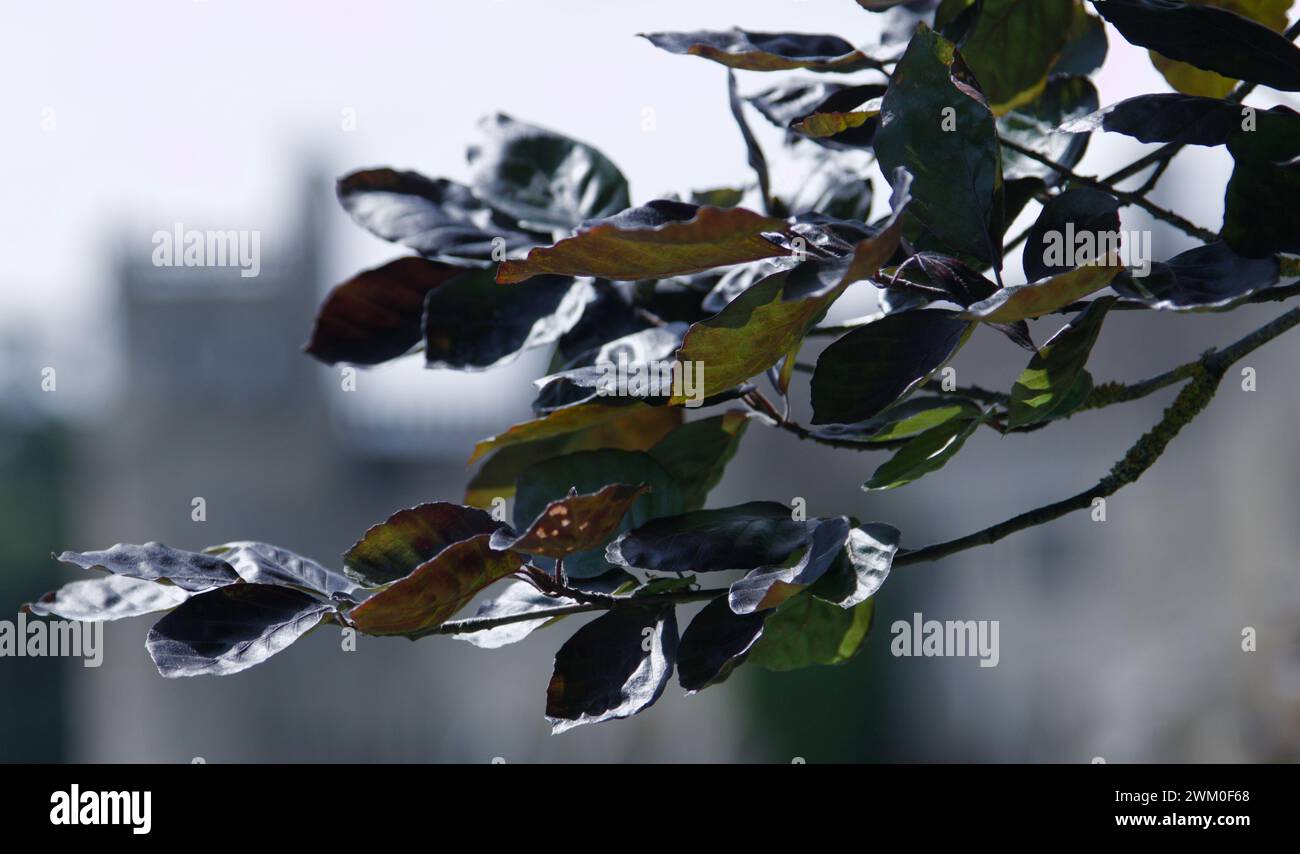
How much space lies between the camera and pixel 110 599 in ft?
1.55

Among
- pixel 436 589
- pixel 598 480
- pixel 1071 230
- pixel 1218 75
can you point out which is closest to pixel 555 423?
pixel 598 480

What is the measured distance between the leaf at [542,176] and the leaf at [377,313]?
6 centimetres

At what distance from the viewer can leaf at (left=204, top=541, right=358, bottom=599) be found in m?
0.48

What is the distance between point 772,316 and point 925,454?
13cm

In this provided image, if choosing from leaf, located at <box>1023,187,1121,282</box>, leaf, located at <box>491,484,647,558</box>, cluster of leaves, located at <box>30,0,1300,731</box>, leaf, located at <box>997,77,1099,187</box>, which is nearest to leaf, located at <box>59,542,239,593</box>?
cluster of leaves, located at <box>30,0,1300,731</box>

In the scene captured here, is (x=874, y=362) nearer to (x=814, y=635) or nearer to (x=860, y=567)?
(x=860, y=567)

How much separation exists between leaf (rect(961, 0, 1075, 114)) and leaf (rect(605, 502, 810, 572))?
0.30 m

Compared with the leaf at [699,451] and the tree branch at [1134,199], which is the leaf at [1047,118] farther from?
the leaf at [699,451]

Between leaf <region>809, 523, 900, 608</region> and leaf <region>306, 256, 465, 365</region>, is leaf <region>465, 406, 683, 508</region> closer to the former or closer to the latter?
leaf <region>306, 256, 465, 365</region>
